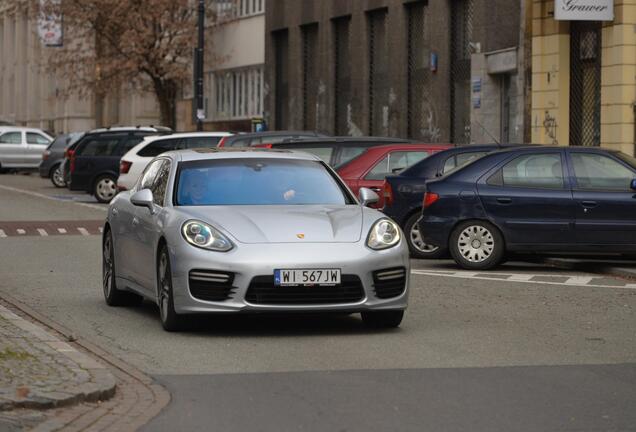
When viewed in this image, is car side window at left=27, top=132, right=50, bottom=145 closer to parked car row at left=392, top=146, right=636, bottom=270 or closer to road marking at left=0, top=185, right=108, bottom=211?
road marking at left=0, top=185, right=108, bottom=211

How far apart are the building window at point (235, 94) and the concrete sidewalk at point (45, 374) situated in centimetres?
4525

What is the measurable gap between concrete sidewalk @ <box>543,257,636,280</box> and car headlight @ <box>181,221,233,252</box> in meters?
7.27

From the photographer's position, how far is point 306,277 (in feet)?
38.7

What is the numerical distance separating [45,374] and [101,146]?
2780cm

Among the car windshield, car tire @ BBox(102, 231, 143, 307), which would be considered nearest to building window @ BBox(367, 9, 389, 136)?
car tire @ BBox(102, 231, 143, 307)

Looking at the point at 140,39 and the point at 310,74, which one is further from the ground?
the point at 140,39

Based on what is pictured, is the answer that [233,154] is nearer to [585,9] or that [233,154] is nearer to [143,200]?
[143,200]

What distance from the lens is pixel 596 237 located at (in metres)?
18.3

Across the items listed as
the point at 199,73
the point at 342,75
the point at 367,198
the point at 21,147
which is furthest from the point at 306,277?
the point at 21,147

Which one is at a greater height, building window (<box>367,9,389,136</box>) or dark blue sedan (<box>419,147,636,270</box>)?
building window (<box>367,9,389,136</box>)

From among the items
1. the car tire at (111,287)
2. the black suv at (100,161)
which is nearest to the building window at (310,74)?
the black suv at (100,161)

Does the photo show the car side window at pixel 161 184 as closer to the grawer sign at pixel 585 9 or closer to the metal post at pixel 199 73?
the grawer sign at pixel 585 9

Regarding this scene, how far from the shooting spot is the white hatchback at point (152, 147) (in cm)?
3219

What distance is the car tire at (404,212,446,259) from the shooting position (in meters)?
20.4
